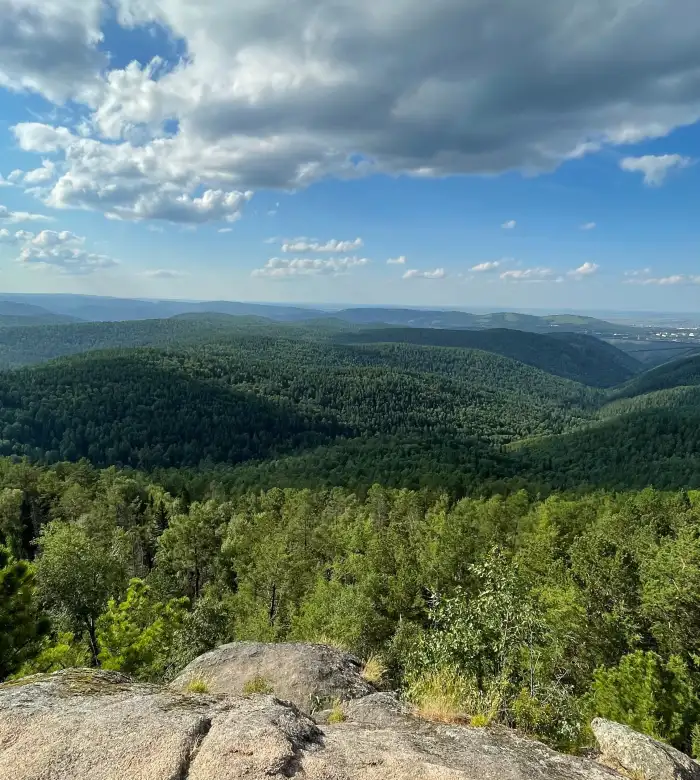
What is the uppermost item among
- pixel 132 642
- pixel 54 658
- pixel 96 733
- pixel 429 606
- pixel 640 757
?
pixel 96 733

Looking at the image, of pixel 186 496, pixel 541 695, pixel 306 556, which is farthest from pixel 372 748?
pixel 186 496

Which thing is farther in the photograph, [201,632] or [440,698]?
[201,632]

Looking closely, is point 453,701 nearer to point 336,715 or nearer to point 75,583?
point 336,715

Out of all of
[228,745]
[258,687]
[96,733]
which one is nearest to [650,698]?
[258,687]

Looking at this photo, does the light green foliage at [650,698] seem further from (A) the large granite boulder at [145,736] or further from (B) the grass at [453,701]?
(A) the large granite boulder at [145,736]

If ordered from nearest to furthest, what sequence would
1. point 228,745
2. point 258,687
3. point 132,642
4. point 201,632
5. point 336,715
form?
point 228,745 → point 336,715 → point 258,687 → point 132,642 → point 201,632

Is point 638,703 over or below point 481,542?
over

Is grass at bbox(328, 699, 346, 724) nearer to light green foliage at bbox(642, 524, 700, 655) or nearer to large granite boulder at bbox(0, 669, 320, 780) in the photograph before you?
large granite boulder at bbox(0, 669, 320, 780)

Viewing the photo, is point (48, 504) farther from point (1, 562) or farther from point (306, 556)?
point (1, 562)

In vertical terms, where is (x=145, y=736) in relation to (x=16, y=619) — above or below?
above
